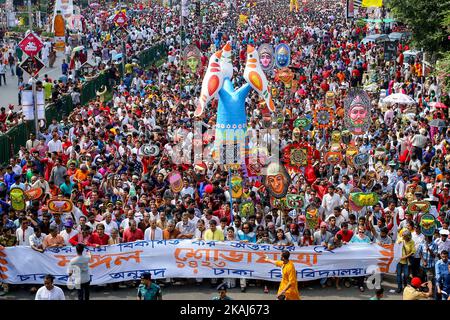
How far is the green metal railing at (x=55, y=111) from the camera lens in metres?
22.0

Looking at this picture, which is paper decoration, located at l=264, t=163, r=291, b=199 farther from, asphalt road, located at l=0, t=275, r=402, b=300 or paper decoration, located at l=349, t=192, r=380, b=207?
asphalt road, located at l=0, t=275, r=402, b=300

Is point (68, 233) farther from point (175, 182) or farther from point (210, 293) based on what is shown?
point (175, 182)

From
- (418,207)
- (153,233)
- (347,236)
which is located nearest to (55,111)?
(153,233)

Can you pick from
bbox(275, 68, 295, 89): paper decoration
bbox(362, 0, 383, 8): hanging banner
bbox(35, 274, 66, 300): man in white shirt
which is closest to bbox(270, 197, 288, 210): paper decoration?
bbox(35, 274, 66, 300): man in white shirt

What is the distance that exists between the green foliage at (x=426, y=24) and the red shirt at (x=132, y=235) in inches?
601

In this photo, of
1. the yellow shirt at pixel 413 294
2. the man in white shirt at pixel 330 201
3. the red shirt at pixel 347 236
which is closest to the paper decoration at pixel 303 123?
the man in white shirt at pixel 330 201

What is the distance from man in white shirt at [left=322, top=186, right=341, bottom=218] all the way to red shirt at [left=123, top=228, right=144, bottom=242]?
351 cm

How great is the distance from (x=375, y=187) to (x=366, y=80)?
56.8 ft

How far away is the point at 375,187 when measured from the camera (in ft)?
53.8

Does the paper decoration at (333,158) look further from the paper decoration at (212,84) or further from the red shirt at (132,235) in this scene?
the red shirt at (132,235)

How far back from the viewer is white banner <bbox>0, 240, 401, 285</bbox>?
13.6m

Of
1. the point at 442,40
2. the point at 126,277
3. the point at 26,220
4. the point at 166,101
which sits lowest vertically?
the point at 126,277
